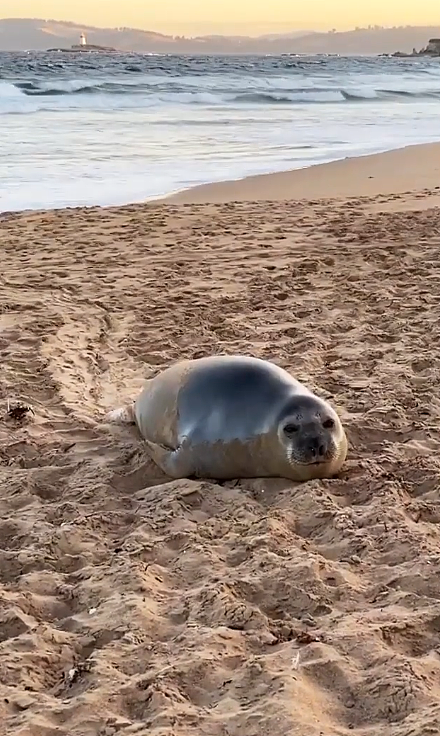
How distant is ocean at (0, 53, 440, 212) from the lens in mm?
11781

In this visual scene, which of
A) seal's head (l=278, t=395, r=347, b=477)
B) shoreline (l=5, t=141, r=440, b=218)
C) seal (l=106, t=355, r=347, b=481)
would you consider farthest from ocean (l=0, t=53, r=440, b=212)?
seal's head (l=278, t=395, r=347, b=477)

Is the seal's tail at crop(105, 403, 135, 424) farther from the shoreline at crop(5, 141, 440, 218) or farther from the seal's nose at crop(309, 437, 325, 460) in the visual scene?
the shoreline at crop(5, 141, 440, 218)

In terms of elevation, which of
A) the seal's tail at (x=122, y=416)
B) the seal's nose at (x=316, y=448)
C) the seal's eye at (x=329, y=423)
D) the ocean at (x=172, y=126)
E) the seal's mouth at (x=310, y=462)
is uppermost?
the seal's eye at (x=329, y=423)

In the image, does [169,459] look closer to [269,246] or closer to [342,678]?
[342,678]

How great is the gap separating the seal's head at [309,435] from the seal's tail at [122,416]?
97 centimetres

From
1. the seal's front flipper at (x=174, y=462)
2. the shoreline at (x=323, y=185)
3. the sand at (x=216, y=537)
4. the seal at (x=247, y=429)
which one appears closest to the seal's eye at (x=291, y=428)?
the seal at (x=247, y=429)

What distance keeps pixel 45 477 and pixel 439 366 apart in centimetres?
233

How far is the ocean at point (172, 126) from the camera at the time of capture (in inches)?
464

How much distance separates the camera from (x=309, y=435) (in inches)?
149

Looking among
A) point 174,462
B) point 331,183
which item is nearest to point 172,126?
point 331,183

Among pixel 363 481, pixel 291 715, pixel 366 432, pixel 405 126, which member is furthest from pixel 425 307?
pixel 405 126

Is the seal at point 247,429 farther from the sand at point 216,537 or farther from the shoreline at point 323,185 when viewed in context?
the shoreline at point 323,185

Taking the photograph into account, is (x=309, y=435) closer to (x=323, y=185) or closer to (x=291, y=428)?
(x=291, y=428)

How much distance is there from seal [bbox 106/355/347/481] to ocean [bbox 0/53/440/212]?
6.50 meters
